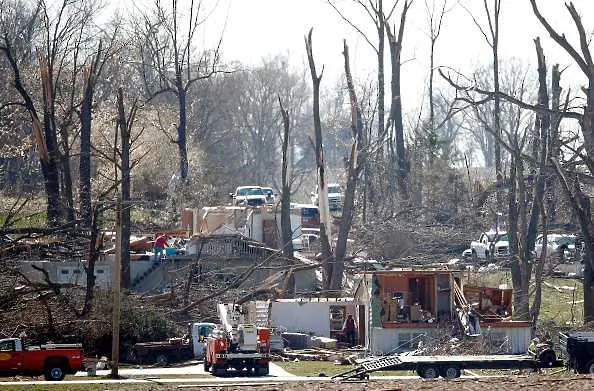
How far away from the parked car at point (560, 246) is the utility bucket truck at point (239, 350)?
26.0m

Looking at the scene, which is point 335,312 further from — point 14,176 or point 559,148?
point 14,176

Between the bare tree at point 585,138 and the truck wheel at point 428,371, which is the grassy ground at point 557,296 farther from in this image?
the truck wheel at point 428,371

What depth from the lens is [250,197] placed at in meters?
75.0

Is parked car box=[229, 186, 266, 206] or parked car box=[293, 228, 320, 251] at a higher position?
parked car box=[229, 186, 266, 206]

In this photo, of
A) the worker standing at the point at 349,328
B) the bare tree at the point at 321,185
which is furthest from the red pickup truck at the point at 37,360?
the bare tree at the point at 321,185

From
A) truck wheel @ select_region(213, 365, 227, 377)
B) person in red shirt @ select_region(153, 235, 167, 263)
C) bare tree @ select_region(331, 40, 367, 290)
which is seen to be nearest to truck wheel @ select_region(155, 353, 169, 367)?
truck wheel @ select_region(213, 365, 227, 377)

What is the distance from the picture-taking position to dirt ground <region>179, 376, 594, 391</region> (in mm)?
27000

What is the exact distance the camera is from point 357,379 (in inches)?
1242

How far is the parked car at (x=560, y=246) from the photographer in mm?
59844

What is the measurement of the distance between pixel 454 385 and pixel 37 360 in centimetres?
1248

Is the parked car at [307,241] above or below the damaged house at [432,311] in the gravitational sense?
above

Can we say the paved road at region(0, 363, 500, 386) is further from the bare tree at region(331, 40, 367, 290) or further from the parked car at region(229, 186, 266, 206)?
the parked car at region(229, 186, 266, 206)

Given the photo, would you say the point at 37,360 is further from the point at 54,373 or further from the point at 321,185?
the point at 321,185

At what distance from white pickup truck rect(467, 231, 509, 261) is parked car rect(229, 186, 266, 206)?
522 inches
